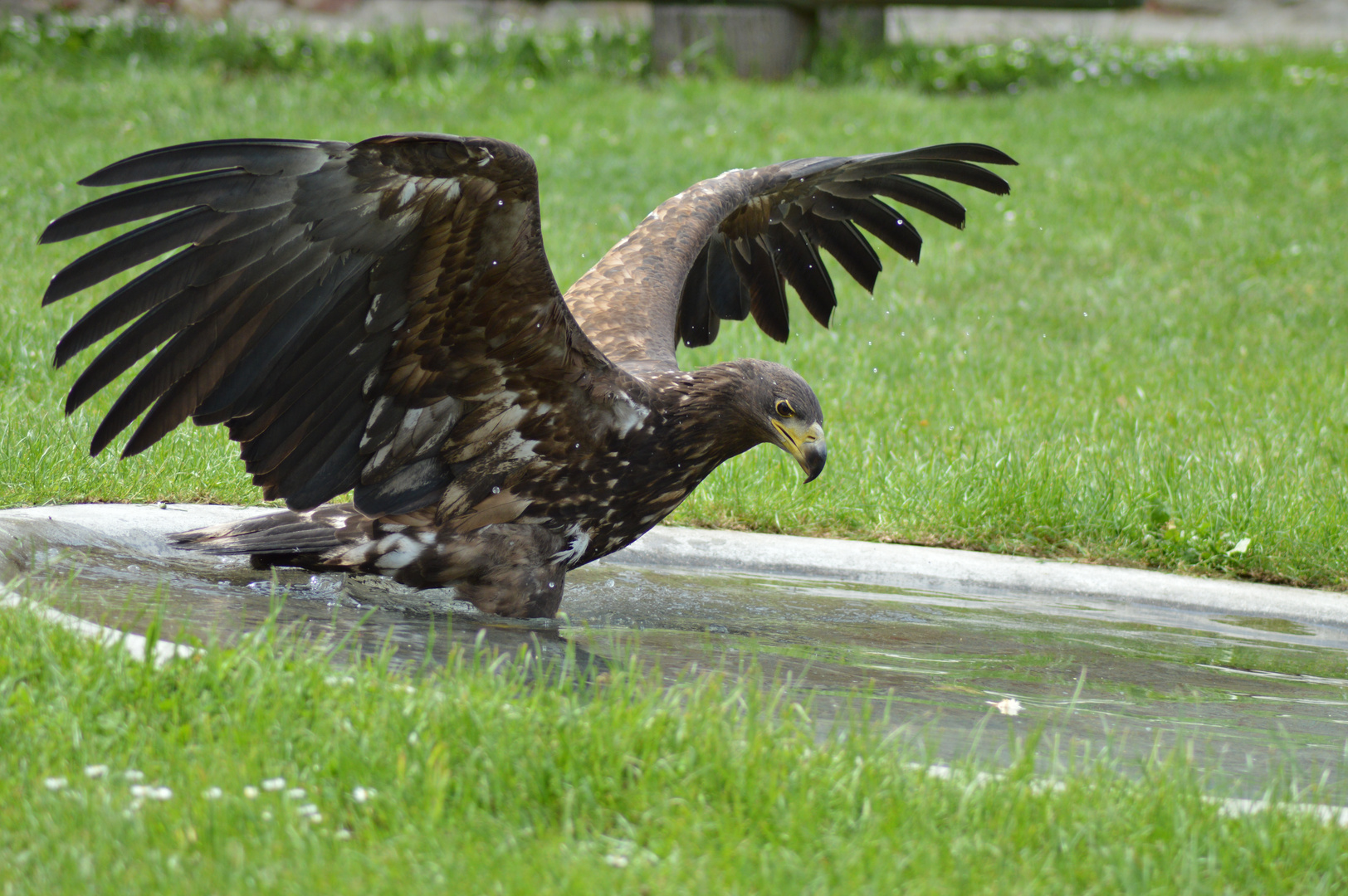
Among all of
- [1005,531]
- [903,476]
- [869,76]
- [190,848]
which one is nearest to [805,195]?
[903,476]

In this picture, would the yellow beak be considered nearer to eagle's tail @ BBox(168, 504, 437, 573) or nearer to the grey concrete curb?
the grey concrete curb

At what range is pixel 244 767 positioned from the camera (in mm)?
2324

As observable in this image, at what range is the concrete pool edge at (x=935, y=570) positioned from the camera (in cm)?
445

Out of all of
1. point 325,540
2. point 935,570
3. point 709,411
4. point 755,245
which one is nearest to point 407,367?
point 325,540

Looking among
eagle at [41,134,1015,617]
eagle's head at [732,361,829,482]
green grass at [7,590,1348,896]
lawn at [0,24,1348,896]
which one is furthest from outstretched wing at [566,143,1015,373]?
green grass at [7,590,1348,896]

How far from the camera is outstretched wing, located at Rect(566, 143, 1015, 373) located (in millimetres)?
4793

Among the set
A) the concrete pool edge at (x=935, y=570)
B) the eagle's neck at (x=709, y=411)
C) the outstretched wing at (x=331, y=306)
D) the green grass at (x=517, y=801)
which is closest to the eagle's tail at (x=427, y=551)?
the outstretched wing at (x=331, y=306)

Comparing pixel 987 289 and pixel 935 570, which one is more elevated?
pixel 987 289

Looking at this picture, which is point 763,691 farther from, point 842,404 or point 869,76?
point 869,76

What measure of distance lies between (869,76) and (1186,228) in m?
3.92

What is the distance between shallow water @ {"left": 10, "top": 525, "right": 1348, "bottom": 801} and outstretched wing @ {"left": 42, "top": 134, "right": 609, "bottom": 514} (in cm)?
40

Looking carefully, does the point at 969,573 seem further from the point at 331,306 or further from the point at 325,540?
the point at 331,306

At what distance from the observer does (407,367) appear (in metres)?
3.74

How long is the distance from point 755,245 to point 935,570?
1.68m
